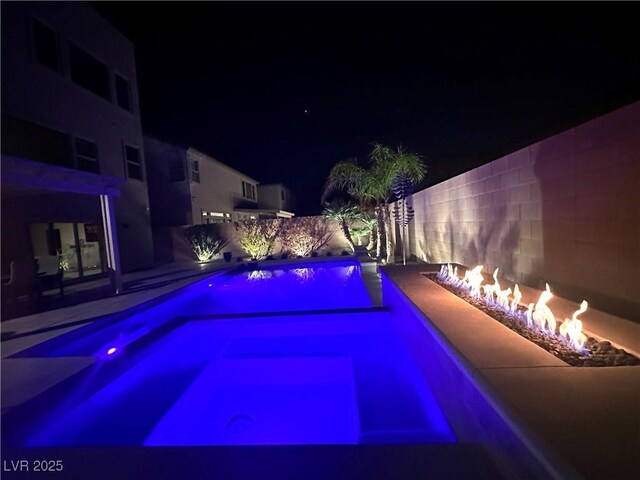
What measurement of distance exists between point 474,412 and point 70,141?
42.4 feet

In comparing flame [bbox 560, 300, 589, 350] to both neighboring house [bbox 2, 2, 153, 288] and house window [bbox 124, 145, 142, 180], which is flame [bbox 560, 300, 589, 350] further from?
house window [bbox 124, 145, 142, 180]

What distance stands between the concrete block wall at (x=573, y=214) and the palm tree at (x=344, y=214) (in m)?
9.31

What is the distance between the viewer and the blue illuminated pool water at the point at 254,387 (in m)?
3.33

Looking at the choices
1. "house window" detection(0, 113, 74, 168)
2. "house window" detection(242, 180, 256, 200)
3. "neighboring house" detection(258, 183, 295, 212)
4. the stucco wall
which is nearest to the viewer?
"house window" detection(0, 113, 74, 168)

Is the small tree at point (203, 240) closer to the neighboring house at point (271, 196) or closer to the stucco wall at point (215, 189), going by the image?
the stucco wall at point (215, 189)

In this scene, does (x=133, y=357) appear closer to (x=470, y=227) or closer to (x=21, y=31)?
(x=470, y=227)

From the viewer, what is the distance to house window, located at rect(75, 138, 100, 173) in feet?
35.0

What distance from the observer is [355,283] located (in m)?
10.1

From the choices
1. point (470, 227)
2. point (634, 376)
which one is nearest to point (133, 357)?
point (634, 376)

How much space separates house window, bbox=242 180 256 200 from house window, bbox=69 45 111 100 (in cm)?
1345

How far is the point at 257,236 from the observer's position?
1608 cm

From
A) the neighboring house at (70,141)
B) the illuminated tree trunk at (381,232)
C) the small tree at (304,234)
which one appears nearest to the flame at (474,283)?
the illuminated tree trunk at (381,232)

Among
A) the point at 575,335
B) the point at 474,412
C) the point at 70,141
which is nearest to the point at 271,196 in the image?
the point at 70,141

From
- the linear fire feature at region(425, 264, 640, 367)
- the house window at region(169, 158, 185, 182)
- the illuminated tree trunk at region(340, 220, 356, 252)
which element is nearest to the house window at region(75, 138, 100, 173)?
the house window at region(169, 158, 185, 182)
